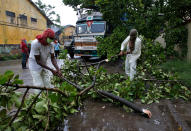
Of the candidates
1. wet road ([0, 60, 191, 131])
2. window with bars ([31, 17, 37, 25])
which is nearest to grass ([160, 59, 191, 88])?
wet road ([0, 60, 191, 131])

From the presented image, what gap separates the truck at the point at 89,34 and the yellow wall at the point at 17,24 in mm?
8853

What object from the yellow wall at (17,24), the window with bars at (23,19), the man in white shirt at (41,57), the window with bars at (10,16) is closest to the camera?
the man in white shirt at (41,57)

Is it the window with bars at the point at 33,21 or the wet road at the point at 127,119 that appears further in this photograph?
the window with bars at the point at 33,21

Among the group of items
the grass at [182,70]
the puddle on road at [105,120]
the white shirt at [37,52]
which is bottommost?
the puddle on road at [105,120]

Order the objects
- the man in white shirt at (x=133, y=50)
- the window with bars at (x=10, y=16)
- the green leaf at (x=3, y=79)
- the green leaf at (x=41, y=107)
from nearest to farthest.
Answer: the green leaf at (x=3, y=79) → the green leaf at (x=41, y=107) → the man in white shirt at (x=133, y=50) → the window with bars at (x=10, y=16)

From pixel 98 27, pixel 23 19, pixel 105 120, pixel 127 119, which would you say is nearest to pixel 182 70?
pixel 127 119

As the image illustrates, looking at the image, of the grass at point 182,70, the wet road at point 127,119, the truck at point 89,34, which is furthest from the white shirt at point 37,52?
the truck at point 89,34

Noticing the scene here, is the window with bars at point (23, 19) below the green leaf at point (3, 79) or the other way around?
the other way around

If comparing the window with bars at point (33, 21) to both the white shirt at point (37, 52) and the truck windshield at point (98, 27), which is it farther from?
the white shirt at point (37, 52)

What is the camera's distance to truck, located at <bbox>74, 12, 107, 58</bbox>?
965 centimetres

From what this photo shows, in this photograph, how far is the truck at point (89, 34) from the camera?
31.7ft

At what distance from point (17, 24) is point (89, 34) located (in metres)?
11.4

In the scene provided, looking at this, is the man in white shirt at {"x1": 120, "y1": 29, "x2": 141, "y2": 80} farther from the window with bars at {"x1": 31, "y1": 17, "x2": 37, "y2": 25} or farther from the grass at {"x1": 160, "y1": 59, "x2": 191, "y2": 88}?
the window with bars at {"x1": 31, "y1": 17, "x2": 37, "y2": 25}

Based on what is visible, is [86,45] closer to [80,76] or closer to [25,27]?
[80,76]
